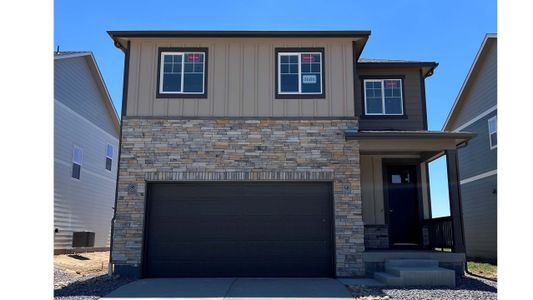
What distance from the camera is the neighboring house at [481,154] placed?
1505 cm

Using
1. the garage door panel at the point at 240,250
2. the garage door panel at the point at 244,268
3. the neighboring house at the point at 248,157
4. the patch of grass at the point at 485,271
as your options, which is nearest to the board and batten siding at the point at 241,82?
the neighboring house at the point at 248,157

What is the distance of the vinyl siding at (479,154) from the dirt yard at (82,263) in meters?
12.3

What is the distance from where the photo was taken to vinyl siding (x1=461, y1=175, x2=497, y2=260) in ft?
48.6

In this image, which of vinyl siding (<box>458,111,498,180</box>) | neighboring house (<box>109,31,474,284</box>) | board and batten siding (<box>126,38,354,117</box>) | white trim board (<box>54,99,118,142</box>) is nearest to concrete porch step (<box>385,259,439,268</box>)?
neighboring house (<box>109,31,474,284</box>)

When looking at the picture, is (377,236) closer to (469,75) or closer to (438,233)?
(438,233)

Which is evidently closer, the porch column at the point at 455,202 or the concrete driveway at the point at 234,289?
the concrete driveway at the point at 234,289

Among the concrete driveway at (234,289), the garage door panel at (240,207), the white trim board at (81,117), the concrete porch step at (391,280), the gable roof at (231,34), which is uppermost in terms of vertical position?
the gable roof at (231,34)

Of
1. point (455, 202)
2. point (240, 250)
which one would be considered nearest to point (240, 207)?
point (240, 250)

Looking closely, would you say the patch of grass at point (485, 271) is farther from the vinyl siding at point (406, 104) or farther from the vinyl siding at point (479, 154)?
the vinyl siding at point (406, 104)

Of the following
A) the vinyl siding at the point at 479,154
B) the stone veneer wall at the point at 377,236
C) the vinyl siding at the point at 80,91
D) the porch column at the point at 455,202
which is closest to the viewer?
the porch column at the point at 455,202

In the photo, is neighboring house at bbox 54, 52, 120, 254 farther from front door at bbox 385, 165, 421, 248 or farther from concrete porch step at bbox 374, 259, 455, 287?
concrete porch step at bbox 374, 259, 455, 287

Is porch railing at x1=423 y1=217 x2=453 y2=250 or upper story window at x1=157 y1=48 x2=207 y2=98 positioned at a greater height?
upper story window at x1=157 y1=48 x2=207 y2=98

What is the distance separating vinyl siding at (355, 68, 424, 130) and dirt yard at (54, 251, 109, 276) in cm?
796
